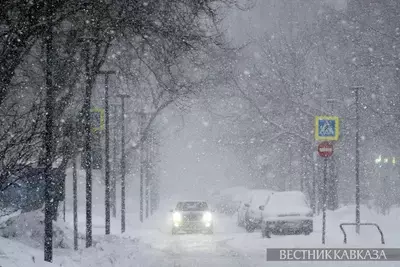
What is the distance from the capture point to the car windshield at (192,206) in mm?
30042

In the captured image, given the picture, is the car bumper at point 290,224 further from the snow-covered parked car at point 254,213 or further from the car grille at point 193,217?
the car grille at point 193,217

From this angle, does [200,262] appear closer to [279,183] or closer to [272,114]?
[272,114]

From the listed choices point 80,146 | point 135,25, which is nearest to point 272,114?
point 80,146

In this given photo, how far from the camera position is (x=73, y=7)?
9469 millimetres

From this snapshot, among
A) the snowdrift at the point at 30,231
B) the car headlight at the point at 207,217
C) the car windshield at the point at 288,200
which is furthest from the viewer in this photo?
the car headlight at the point at 207,217

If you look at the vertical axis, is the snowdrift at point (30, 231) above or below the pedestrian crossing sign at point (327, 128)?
below

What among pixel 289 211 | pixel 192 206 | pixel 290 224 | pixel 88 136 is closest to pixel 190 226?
pixel 192 206

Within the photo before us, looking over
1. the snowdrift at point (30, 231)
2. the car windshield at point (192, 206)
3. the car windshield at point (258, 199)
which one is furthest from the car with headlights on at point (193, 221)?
the snowdrift at point (30, 231)

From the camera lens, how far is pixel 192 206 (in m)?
30.8

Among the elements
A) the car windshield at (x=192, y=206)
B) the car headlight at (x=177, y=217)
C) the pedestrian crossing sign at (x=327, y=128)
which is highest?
the pedestrian crossing sign at (x=327, y=128)

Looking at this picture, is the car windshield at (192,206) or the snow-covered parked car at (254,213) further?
the car windshield at (192,206)

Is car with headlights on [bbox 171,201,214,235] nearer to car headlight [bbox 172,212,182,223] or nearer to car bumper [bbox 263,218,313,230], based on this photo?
car headlight [bbox 172,212,182,223]

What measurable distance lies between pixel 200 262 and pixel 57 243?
13.5 feet

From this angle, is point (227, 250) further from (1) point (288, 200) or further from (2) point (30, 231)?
(1) point (288, 200)
